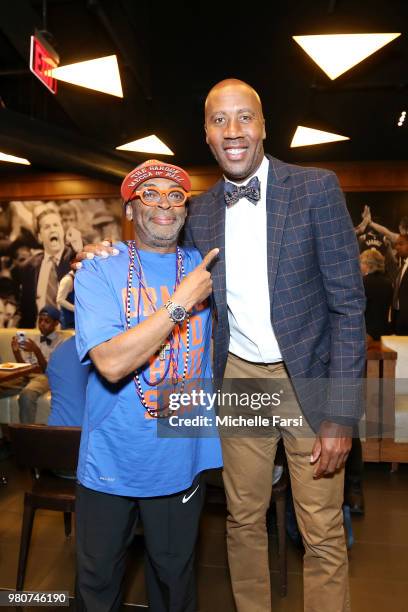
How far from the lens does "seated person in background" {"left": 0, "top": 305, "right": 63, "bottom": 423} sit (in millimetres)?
4648

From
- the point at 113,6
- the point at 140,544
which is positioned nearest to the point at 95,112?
the point at 113,6

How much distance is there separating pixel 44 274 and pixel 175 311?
7.81m

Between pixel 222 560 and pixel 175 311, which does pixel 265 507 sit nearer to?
pixel 175 311

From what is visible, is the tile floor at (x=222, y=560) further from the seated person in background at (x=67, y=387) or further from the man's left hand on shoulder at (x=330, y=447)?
the man's left hand on shoulder at (x=330, y=447)

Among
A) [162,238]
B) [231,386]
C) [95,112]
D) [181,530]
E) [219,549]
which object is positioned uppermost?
[95,112]

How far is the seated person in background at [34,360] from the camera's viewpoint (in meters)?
4.65

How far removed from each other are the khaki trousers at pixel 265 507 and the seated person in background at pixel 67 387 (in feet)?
3.33

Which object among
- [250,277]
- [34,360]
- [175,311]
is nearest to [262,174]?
[250,277]

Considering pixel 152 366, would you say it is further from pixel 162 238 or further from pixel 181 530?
pixel 181 530

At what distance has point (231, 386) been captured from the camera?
6.23 ft

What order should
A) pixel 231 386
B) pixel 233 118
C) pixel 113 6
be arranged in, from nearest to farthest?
pixel 233 118 → pixel 231 386 → pixel 113 6

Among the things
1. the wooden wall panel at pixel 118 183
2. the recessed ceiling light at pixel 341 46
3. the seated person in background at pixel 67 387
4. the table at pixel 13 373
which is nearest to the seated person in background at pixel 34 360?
the table at pixel 13 373

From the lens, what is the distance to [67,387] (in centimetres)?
269

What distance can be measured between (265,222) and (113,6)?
4912 millimetres
